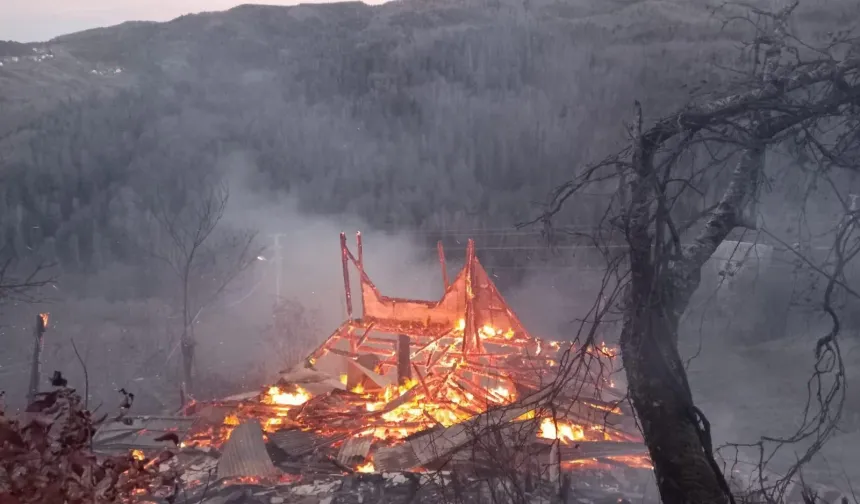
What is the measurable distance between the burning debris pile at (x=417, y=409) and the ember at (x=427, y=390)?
2cm

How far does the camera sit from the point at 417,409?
Answer: 8.42 metres

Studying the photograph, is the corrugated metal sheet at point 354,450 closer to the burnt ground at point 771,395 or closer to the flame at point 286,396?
the flame at point 286,396

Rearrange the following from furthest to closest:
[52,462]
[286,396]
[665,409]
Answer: [286,396], [52,462], [665,409]

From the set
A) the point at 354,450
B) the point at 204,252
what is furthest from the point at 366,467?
the point at 204,252

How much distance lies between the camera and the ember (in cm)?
753

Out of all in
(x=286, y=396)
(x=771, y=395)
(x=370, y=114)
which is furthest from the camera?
(x=370, y=114)

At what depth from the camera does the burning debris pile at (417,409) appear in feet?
23.7

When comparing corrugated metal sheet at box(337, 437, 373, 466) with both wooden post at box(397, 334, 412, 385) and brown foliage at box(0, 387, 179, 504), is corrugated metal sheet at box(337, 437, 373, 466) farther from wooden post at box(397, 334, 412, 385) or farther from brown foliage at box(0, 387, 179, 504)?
brown foliage at box(0, 387, 179, 504)

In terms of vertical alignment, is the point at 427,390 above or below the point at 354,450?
above

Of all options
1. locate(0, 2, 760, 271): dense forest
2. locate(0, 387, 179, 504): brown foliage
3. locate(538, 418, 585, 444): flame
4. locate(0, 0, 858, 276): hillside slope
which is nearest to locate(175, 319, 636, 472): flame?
locate(538, 418, 585, 444): flame

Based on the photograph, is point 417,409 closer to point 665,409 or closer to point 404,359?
point 404,359

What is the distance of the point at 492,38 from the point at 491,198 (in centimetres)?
1499

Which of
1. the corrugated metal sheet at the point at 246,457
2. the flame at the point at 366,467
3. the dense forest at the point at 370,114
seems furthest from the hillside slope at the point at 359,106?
the corrugated metal sheet at the point at 246,457

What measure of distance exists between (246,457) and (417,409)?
2.36 metres
